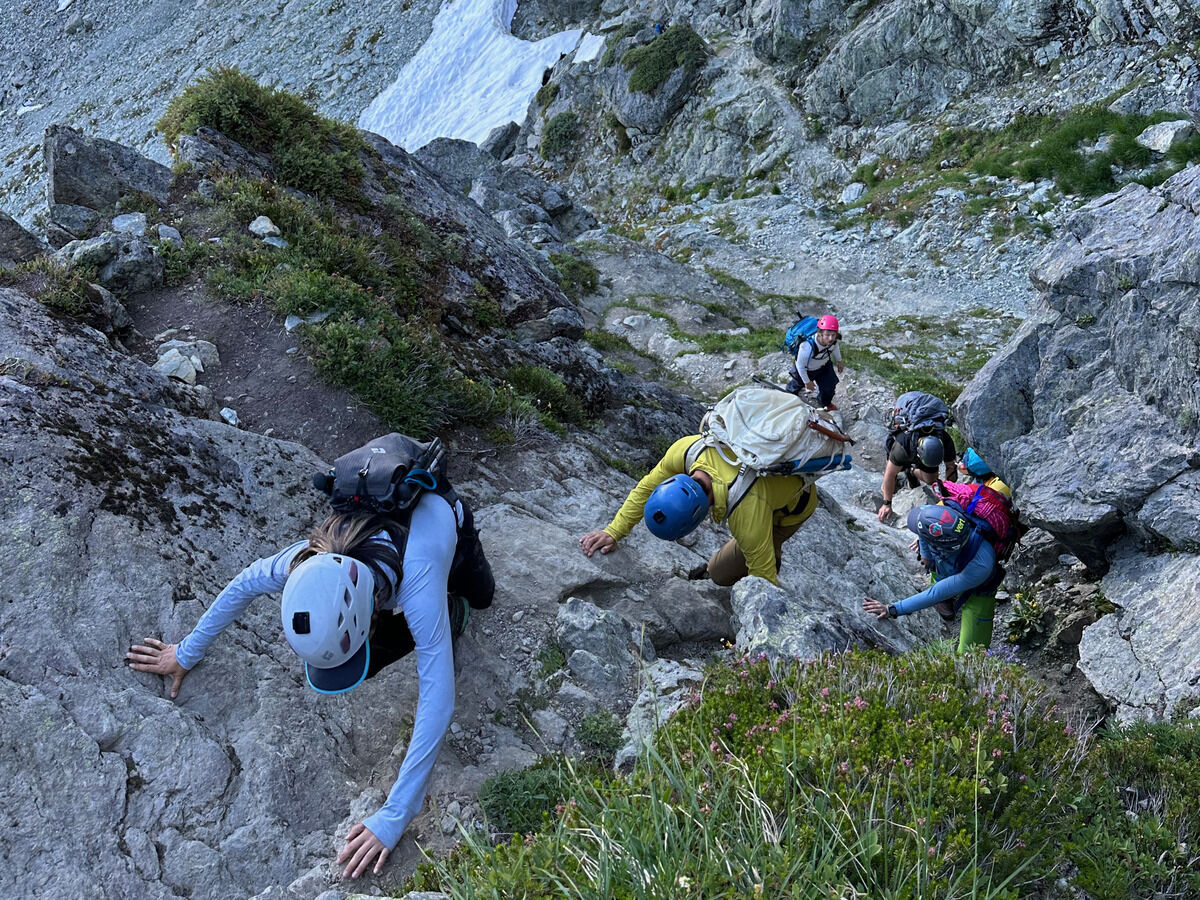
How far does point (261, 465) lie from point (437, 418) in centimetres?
232

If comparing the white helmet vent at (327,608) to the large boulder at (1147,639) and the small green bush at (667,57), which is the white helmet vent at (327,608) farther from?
the small green bush at (667,57)

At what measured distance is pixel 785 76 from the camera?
3678 centimetres

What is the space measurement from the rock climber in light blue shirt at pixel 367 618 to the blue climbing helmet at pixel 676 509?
1.63m

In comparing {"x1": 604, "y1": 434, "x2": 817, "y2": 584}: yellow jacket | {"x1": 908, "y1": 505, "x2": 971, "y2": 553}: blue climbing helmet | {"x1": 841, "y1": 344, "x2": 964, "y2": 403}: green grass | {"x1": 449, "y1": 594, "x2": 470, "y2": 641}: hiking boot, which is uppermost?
{"x1": 449, "y1": 594, "x2": 470, "y2": 641}: hiking boot

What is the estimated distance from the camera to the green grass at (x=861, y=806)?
3.15 m

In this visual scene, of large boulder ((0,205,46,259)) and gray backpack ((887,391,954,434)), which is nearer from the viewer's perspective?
large boulder ((0,205,46,259))

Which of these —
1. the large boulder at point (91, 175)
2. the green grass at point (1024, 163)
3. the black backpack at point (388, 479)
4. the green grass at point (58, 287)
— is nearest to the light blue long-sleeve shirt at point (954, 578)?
the black backpack at point (388, 479)

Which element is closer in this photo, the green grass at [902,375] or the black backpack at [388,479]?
the black backpack at [388,479]

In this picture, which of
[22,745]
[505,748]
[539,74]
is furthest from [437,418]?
[539,74]

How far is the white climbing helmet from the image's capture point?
13.3 ft

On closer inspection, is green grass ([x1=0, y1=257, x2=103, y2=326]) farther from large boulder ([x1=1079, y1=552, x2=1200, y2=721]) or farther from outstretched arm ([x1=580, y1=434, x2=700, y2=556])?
large boulder ([x1=1079, y1=552, x2=1200, y2=721])

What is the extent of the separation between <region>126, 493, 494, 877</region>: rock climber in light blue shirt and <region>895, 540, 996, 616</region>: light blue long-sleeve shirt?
5140 mm

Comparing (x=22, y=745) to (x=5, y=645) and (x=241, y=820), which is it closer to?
(x=5, y=645)

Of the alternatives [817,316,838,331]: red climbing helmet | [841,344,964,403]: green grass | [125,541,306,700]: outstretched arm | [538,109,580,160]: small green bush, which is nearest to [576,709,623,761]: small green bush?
[125,541,306,700]: outstretched arm
